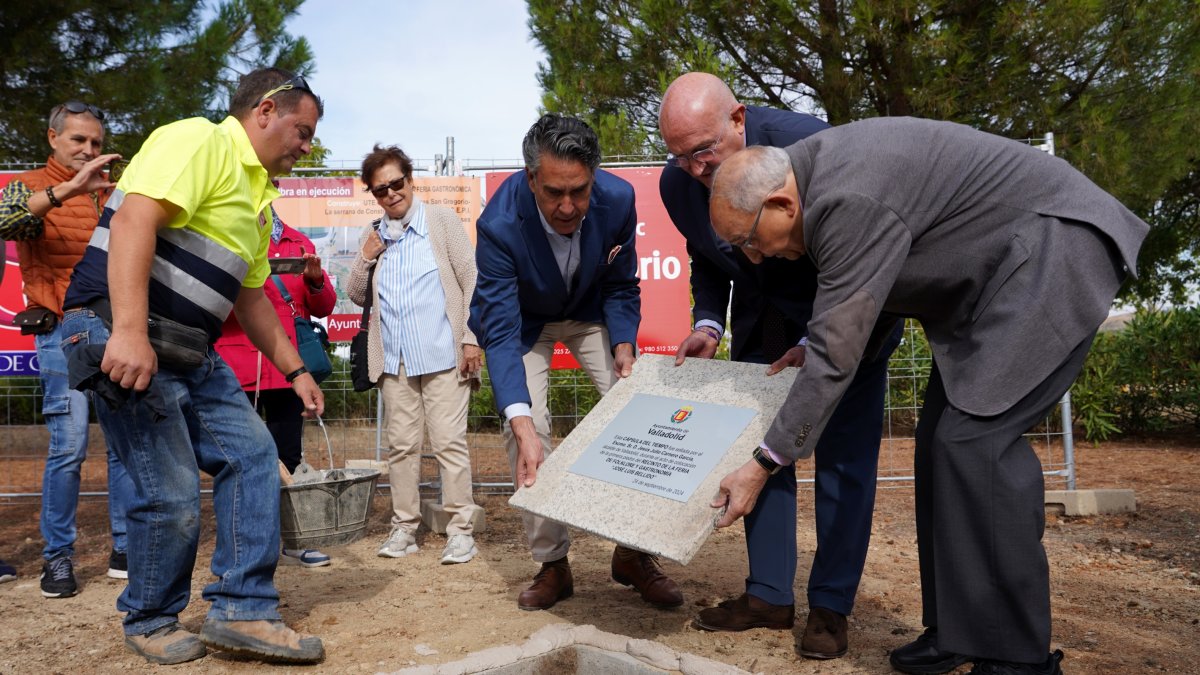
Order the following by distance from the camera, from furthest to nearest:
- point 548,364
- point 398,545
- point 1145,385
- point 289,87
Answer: point 1145,385, point 398,545, point 548,364, point 289,87

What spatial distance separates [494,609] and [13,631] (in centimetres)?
192

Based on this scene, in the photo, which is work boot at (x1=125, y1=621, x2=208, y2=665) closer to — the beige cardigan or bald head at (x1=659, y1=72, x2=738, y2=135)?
the beige cardigan

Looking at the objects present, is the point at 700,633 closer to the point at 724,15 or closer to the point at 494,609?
the point at 494,609

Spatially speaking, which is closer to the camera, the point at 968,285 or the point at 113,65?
the point at 968,285

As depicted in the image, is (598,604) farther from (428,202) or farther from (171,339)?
(428,202)

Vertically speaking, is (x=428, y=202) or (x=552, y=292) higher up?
(x=428, y=202)

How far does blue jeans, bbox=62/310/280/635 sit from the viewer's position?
10.1 ft

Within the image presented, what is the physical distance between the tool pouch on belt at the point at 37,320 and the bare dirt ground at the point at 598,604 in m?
1.23

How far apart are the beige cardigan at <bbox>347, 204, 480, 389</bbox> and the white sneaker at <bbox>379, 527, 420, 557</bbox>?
869 mm

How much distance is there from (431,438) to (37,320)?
1.97m

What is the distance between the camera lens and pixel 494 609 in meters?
3.91

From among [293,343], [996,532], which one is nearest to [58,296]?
[293,343]

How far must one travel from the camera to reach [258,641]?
3.19 m

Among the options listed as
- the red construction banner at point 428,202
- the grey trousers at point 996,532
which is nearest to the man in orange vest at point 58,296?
the red construction banner at point 428,202
